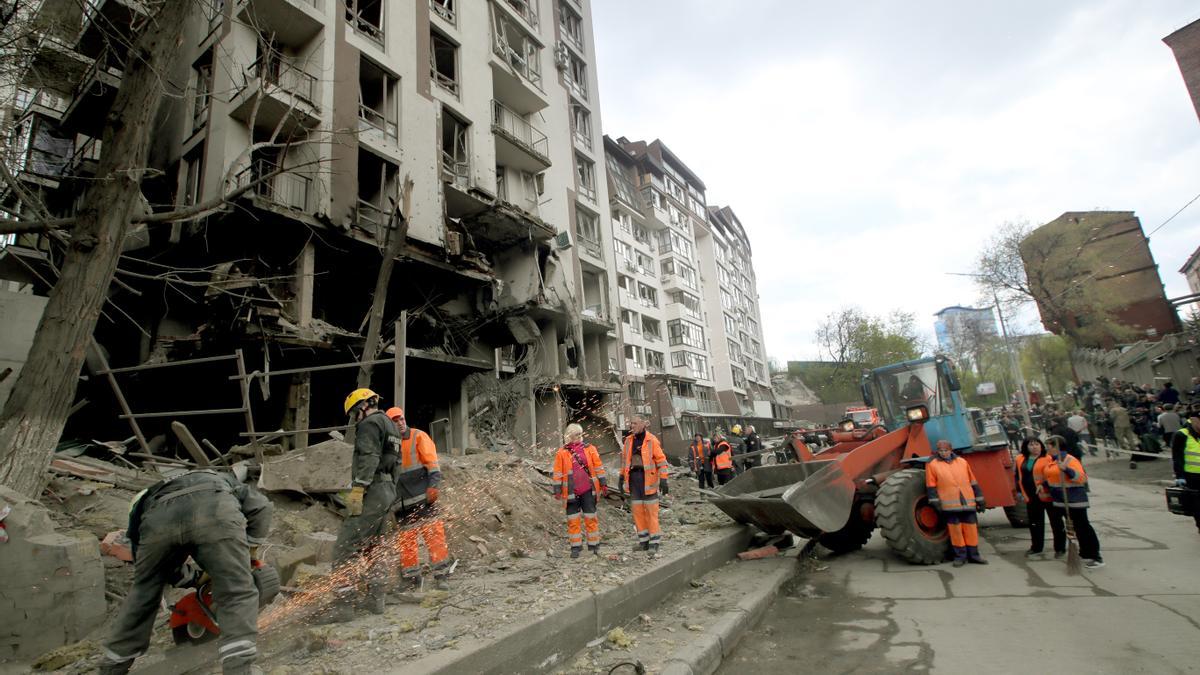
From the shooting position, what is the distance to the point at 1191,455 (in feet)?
21.2

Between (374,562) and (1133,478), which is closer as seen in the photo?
(374,562)

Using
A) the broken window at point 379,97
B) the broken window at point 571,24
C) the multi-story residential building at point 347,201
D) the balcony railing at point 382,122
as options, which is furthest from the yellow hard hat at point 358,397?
the broken window at point 571,24

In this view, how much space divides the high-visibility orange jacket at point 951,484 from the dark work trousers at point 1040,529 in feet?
2.76

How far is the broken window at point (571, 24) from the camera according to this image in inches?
1081

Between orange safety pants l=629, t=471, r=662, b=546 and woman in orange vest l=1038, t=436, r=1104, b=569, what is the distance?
4842 millimetres

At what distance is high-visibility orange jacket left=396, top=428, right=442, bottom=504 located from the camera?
18.6 feet

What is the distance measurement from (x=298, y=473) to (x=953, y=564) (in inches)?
340

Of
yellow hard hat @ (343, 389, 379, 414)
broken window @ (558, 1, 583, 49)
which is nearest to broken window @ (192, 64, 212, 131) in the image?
yellow hard hat @ (343, 389, 379, 414)

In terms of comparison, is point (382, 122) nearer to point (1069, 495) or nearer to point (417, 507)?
point (417, 507)

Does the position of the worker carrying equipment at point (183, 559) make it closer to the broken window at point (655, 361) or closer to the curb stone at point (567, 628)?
the curb stone at point (567, 628)

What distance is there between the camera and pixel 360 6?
1585 centimetres

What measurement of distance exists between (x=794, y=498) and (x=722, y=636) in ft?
7.71

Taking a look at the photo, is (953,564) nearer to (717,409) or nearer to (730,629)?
(730,629)

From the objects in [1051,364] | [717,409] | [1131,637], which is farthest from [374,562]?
[1051,364]
